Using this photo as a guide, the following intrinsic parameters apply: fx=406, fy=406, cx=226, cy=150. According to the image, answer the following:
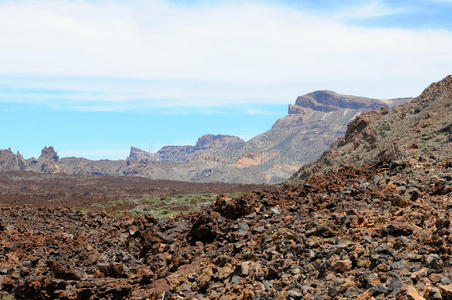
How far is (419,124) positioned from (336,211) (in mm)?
23953

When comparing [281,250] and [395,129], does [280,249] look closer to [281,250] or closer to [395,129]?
[281,250]

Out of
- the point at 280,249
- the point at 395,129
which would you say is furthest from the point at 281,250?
the point at 395,129

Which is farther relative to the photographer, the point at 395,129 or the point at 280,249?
the point at 395,129

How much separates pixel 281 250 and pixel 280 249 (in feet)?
0.24

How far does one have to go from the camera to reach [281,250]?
9.77m

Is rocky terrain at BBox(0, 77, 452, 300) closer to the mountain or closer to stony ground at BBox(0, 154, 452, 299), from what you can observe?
stony ground at BBox(0, 154, 452, 299)

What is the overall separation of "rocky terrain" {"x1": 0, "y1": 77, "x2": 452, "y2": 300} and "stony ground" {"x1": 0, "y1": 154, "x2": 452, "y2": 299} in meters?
0.03

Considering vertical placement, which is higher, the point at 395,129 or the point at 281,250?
the point at 395,129

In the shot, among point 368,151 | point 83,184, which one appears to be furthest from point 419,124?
point 83,184

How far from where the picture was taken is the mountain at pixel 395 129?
2802 centimetres

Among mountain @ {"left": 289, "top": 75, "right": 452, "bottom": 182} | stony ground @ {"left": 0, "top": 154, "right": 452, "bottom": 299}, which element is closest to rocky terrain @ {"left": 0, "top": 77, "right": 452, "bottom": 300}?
stony ground @ {"left": 0, "top": 154, "right": 452, "bottom": 299}

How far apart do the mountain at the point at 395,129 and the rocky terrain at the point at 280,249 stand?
11.4 m

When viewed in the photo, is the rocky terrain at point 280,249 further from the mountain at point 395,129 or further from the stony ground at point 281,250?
the mountain at point 395,129

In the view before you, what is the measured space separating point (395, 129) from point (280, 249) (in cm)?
3122
